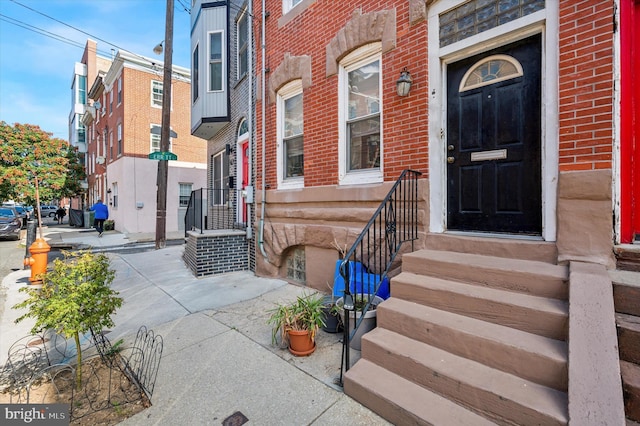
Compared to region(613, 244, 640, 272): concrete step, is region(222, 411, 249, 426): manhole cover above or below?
below

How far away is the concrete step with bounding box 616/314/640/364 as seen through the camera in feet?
6.49

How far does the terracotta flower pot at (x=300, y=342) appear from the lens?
315 centimetres

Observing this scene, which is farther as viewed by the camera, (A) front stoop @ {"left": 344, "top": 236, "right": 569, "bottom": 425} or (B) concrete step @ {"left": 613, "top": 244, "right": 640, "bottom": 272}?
(B) concrete step @ {"left": 613, "top": 244, "right": 640, "bottom": 272}

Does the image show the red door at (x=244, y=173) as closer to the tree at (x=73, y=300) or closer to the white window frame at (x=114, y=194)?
the tree at (x=73, y=300)

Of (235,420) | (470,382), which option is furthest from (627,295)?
(235,420)

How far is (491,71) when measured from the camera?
139 inches

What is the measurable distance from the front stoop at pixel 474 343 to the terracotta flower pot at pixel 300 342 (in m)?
0.68

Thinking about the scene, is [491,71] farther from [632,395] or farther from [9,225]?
[9,225]

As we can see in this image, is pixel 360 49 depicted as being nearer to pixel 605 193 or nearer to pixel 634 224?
pixel 605 193

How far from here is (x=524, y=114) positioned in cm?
326

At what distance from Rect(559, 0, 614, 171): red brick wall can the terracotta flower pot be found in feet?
9.78

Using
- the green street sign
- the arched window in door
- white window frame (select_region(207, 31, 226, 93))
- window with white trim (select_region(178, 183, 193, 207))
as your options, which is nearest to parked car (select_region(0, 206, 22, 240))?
→ window with white trim (select_region(178, 183, 193, 207))

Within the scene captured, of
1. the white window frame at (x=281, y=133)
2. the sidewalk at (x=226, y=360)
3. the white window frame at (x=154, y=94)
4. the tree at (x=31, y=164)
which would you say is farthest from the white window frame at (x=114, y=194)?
the white window frame at (x=281, y=133)

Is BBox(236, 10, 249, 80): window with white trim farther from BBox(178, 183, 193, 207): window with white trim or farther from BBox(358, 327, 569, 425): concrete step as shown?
BBox(178, 183, 193, 207): window with white trim
